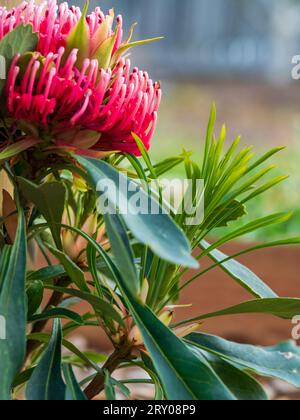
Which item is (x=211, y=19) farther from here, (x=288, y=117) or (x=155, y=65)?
(x=288, y=117)

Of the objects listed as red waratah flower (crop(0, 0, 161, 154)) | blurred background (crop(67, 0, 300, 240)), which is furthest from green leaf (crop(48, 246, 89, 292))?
blurred background (crop(67, 0, 300, 240))

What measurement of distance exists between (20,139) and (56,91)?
79 millimetres

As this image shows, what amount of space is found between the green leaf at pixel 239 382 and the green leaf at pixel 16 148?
279 mm

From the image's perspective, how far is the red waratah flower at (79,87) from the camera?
66 cm

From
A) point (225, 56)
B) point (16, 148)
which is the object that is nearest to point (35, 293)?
point (16, 148)

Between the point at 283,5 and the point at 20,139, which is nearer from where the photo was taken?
the point at 20,139

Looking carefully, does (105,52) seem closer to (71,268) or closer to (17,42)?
(17,42)

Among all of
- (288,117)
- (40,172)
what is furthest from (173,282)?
(288,117)

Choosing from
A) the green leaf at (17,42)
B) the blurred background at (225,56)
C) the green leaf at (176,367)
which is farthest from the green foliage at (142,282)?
the blurred background at (225,56)

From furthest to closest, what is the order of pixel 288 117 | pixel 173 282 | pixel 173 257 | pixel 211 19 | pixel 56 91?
pixel 211 19, pixel 288 117, pixel 173 282, pixel 56 91, pixel 173 257

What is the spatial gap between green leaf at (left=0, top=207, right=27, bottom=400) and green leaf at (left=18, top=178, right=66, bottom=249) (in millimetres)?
25

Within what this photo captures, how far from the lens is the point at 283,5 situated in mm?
6129

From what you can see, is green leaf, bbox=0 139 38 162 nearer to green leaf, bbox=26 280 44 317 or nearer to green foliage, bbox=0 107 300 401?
green foliage, bbox=0 107 300 401

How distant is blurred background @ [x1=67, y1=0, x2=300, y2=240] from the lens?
5.64 metres
